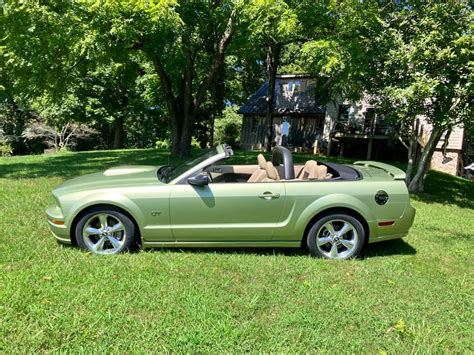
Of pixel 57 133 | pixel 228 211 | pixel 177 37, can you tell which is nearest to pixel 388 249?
pixel 228 211

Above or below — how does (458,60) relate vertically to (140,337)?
above

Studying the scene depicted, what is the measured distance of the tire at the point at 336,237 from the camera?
5000 millimetres

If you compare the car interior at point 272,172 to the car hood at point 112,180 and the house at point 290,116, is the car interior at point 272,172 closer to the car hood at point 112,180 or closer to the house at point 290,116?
the car hood at point 112,180

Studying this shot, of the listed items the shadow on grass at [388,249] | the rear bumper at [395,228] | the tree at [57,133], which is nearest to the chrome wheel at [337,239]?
the rear bumper at [395,228]

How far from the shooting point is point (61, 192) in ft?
15.9

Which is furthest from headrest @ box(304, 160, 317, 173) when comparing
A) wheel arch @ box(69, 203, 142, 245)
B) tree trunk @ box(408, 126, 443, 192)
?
tree trunk @ box(408, 126, 443, 192)

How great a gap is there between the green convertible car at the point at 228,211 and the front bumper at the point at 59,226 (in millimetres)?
12

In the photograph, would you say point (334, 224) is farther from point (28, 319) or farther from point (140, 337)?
point (28, 319)

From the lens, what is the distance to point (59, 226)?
477 cm

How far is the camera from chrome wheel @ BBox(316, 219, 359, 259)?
16.5ft

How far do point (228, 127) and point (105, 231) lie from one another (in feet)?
101

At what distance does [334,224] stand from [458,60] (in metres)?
6.56

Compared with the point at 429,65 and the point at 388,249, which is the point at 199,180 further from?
the point at 429,65

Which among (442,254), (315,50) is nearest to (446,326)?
(442,254)
